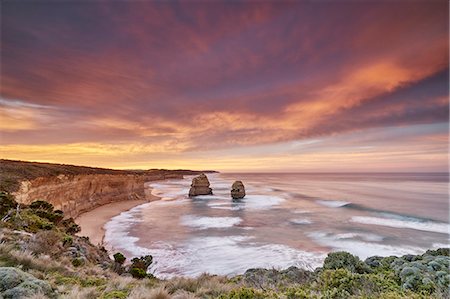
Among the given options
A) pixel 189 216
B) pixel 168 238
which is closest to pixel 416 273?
pixel 168 238

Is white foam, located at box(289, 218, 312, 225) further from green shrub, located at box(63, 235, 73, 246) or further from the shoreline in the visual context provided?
green shrub, located at box(63, 235, 73, 246)

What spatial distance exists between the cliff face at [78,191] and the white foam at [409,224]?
35.9 m

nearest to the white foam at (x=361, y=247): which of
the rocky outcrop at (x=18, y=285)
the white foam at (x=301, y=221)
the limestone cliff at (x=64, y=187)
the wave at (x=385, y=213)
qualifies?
the white foam at (x=301, y=221)

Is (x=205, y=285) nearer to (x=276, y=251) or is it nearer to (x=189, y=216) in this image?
(x=276, y=251)

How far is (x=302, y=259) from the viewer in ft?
62.2

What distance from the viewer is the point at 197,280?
27.2 ft

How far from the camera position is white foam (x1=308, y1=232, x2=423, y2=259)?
70.7ft

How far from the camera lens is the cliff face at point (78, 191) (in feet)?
93.3

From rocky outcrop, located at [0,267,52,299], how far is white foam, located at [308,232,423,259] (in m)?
20.9

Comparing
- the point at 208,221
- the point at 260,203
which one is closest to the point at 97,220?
the point at 208,221

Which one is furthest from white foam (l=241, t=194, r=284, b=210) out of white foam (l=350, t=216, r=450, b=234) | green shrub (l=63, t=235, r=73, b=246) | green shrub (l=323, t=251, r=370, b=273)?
green shrub (l=323, t=251, r=370, b=273)

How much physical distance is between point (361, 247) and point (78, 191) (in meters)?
35.9

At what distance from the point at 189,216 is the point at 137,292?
31585mm

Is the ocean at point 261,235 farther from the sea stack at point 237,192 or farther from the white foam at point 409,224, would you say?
the sea stack at point 237,192
